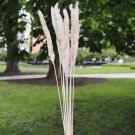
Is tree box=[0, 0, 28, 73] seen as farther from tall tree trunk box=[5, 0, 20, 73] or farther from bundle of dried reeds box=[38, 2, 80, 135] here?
bundle of dried reeds box=[38, 2, 80, 135]

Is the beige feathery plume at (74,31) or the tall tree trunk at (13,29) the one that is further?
the tall tree trunk at (13,29)

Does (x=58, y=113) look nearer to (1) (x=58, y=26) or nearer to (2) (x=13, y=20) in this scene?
(2) (x=13, y=20)

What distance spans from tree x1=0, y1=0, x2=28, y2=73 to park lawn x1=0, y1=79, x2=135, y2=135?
1.88 metres

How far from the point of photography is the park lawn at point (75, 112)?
6836mm

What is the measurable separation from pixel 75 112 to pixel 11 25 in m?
3.67

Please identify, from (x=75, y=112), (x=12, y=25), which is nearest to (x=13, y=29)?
(x=12, y=25)

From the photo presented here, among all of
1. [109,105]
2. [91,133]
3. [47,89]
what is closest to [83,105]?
[109,105]

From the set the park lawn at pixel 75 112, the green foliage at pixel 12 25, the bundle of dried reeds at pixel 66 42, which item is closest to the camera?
the bundle of dried reeds at pixel 66 42

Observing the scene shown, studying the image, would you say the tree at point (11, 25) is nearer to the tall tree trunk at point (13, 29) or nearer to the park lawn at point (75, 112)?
the tall tree trunk at point (13, 29)

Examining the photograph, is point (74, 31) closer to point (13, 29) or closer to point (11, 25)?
point (13, 29)

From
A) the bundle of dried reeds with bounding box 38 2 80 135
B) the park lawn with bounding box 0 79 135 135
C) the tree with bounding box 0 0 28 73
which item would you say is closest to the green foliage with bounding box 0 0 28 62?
the tree with bounding box 0 0 28 73

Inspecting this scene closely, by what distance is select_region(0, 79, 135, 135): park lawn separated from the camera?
22.4 ft

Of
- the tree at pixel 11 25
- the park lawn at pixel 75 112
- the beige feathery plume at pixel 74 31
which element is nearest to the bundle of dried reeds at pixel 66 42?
the beige feathery plume at pixel 74 31

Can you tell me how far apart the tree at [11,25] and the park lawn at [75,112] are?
1884 mm
